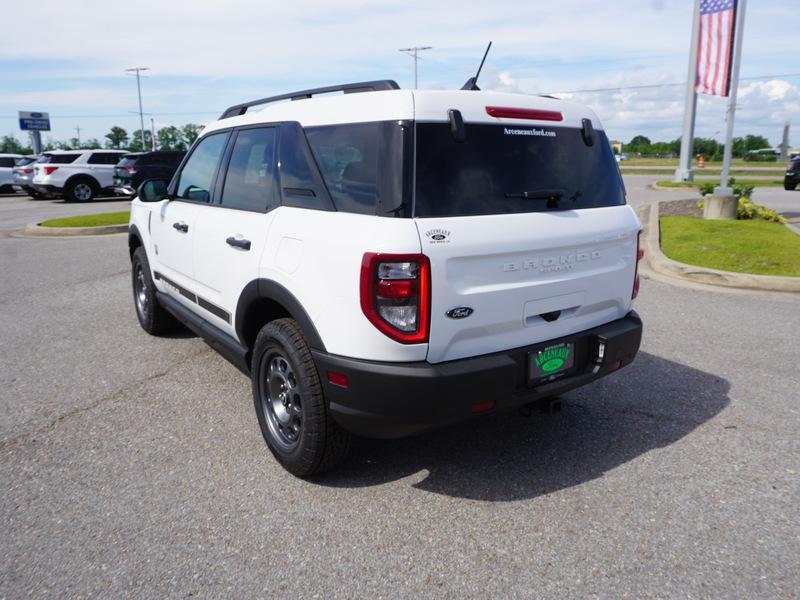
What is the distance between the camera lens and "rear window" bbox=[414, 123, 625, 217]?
112 inches

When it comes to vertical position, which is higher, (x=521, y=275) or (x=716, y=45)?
(x=716, y=45)

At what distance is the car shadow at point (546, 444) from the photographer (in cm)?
333

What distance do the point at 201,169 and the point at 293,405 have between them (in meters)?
2.19

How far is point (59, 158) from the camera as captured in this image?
2127 cm

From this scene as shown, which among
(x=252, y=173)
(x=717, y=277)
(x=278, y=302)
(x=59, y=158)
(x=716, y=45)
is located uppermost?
(x=716, y=45)

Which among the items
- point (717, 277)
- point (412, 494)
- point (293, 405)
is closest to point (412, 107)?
point (293, 405)

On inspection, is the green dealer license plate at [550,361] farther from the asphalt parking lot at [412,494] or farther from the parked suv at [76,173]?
the parked suv at [76,173]

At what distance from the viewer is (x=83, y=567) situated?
8.67 ft

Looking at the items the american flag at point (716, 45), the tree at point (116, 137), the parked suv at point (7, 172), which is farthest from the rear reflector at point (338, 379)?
the tree at point (116, 137)

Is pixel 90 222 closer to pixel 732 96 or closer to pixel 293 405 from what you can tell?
pixel 293 405

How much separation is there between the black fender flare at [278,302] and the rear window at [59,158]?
21.0m

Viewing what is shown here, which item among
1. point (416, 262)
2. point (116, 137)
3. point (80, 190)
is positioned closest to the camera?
point (416, 262)

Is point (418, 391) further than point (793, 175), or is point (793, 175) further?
point (793, 175)

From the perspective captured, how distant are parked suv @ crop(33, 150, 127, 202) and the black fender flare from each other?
2048 cm
